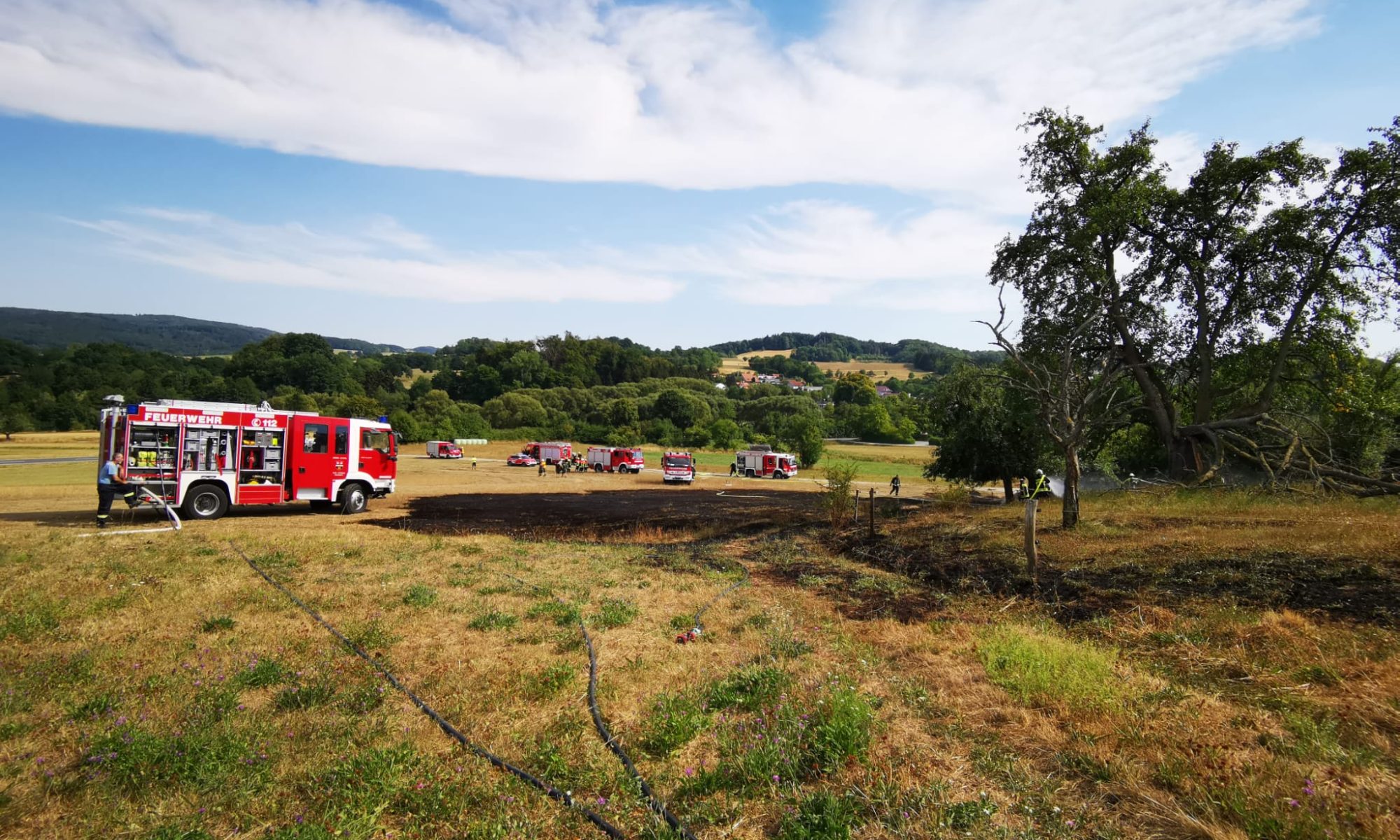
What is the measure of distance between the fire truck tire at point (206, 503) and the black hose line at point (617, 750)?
16.9m

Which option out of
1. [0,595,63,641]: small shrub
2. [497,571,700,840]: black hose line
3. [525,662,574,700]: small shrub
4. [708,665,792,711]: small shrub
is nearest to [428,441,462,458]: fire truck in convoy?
[0,595,63,641]: small shrub

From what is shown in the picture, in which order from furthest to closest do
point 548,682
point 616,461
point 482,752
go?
point 616,461
point 548,682
point 482,752

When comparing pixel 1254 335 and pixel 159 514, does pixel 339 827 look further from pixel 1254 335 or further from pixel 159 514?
pixel 1254 335

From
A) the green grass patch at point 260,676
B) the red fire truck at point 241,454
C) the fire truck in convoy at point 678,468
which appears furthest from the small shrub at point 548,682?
the fire truck in convoy at point 678,468

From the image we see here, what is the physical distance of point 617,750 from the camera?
4.86 metres

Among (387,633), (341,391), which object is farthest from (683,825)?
(341,391)

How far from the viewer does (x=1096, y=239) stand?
23.7 metres

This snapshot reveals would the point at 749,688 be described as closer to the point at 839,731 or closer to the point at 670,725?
the point at 670,725

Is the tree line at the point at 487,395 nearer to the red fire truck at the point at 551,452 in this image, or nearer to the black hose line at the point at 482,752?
the red fire truck at the point at 551,452

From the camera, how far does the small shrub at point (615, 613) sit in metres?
8.47

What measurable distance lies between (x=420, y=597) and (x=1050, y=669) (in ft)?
26.3

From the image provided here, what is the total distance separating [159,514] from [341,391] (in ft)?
403

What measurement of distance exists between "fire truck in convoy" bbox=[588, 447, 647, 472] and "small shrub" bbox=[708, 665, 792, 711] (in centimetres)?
5948

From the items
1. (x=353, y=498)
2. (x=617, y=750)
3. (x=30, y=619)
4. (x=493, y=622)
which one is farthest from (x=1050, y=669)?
(x=353, y=498)
